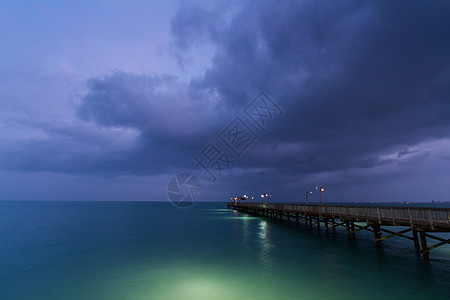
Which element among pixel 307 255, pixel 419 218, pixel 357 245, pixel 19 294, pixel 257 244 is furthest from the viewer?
pixel 257 244

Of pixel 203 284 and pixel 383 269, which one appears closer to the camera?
pixel 203 284

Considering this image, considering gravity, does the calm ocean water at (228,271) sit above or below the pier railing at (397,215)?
below

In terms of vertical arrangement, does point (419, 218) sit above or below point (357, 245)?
above

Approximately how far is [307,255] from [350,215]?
762cm

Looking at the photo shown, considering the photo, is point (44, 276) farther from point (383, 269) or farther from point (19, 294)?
point (383, 269)

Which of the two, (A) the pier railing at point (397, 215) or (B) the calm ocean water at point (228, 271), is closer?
(B) the calm ocean water at point (228, 271)

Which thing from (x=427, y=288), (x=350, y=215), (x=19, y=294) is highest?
(x=350, y=215)

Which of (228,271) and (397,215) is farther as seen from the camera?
(397,215)

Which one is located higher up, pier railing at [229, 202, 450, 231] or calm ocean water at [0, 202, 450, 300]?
pier railing at [229, 202, 450, 231]

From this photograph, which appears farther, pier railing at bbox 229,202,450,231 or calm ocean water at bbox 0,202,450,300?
pier railing at bbox 229,202,450,231

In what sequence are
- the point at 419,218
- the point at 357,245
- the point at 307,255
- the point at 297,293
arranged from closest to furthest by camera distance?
the point at 297,293 → the point at 419,218 → the point at 307,255 → the point at 357,245

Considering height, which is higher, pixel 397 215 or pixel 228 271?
pixel 397 215

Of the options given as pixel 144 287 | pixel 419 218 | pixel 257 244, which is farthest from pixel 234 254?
pixel 419 218

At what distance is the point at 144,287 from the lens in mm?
12984
